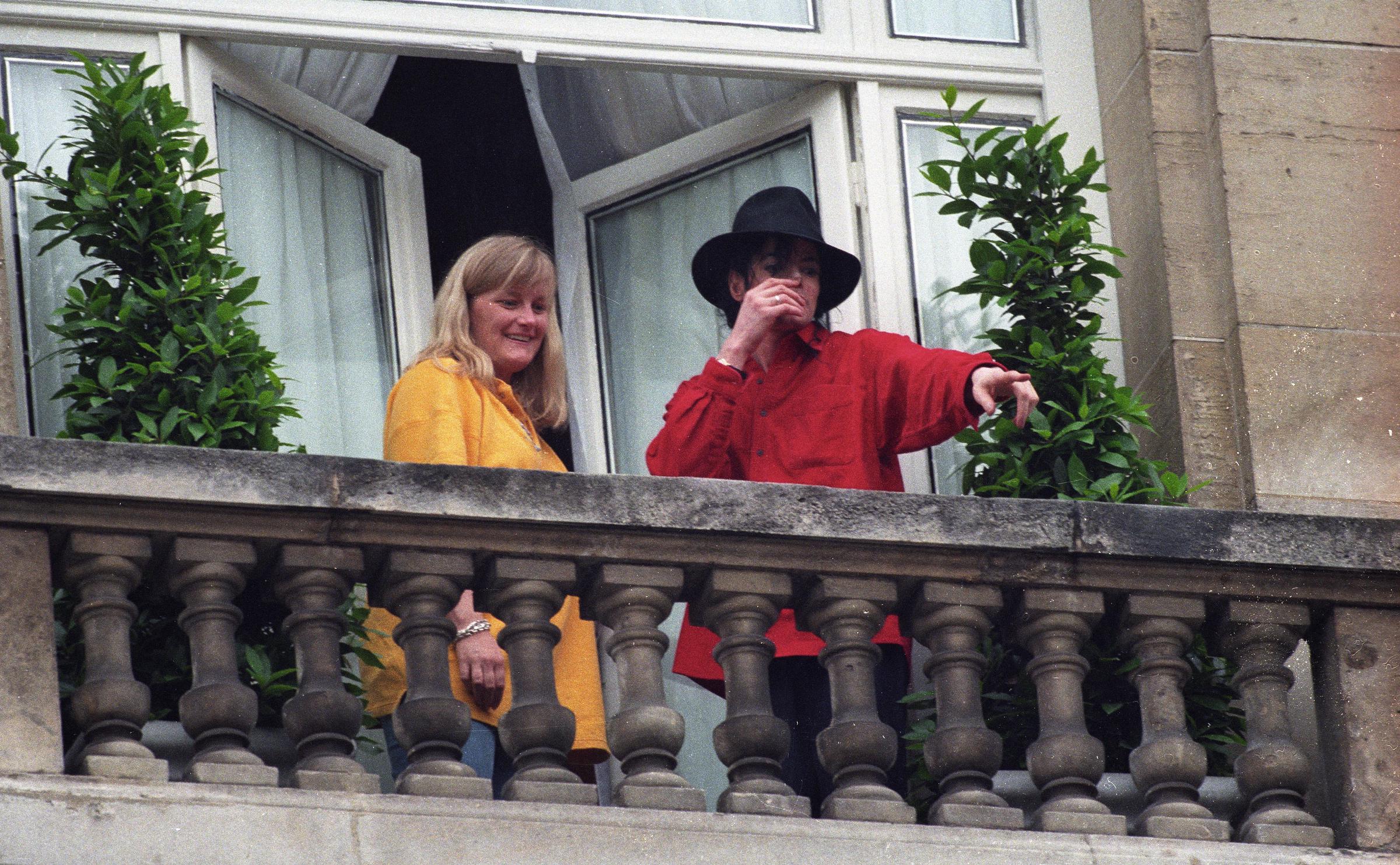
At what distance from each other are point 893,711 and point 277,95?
2.65 m

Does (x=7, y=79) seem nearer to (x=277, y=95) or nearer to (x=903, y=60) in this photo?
(x=277, y=95)

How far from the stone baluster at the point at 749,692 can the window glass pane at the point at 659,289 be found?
1.73 meters

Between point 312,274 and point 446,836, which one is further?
point 312,274

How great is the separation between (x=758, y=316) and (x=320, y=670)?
161cm

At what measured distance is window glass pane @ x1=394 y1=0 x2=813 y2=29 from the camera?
8.35 m

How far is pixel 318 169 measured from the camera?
823 cm

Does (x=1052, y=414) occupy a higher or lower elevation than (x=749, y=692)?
higher

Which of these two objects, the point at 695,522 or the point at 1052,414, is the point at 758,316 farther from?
the point at 695,522

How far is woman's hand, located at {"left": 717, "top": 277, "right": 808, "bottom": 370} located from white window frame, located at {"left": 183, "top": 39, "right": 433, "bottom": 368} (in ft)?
3.96

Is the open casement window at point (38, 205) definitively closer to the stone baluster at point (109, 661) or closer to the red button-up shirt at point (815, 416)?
the stone baluster at point (109, 661)

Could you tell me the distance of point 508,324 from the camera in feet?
24.3

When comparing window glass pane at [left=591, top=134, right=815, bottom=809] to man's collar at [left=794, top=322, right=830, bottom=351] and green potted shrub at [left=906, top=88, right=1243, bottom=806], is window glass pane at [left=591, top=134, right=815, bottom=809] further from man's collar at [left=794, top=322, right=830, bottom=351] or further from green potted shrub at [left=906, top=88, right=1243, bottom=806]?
man's collar at [left=794, top=322, right=830, bottom=351]

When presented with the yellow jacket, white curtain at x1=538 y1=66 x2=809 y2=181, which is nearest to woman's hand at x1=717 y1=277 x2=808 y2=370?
the yellow jacket

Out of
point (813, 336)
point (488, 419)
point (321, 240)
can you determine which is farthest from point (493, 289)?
point (321, 240)
